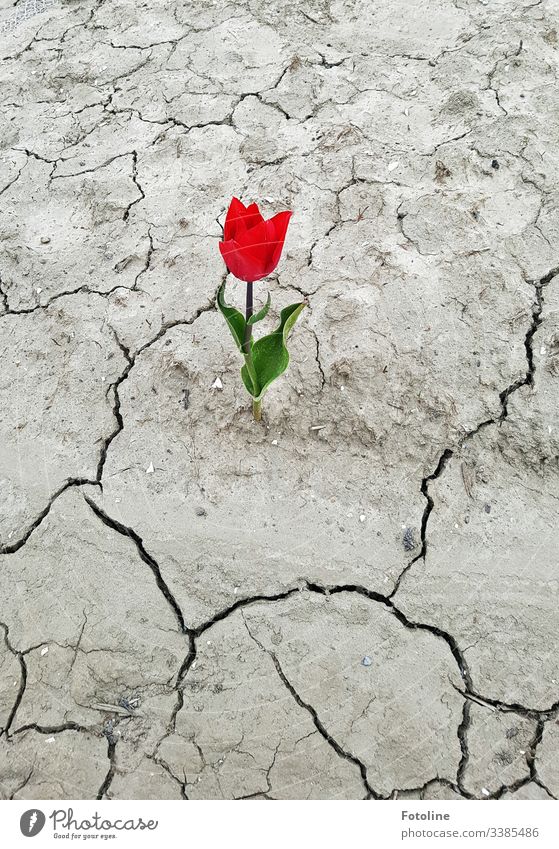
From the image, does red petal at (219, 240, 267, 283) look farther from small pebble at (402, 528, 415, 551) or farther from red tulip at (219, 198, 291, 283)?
small pebble at (402, 528, 415, 551)

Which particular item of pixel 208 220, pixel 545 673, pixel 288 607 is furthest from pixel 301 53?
pixel 545 673

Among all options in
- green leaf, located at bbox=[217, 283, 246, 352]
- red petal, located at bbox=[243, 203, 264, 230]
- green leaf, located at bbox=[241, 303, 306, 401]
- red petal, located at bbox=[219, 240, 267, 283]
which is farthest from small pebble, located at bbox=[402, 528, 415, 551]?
red petal, located at bbox=[243, 203, 264, 230]

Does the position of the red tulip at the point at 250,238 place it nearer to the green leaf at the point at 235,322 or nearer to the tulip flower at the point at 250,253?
the tulip flower at the point at 250,253

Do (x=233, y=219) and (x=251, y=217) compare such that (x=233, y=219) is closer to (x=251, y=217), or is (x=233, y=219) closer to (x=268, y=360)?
(x=251, y=217)

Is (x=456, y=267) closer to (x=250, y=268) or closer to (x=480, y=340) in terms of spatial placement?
(x=480, y=340)
